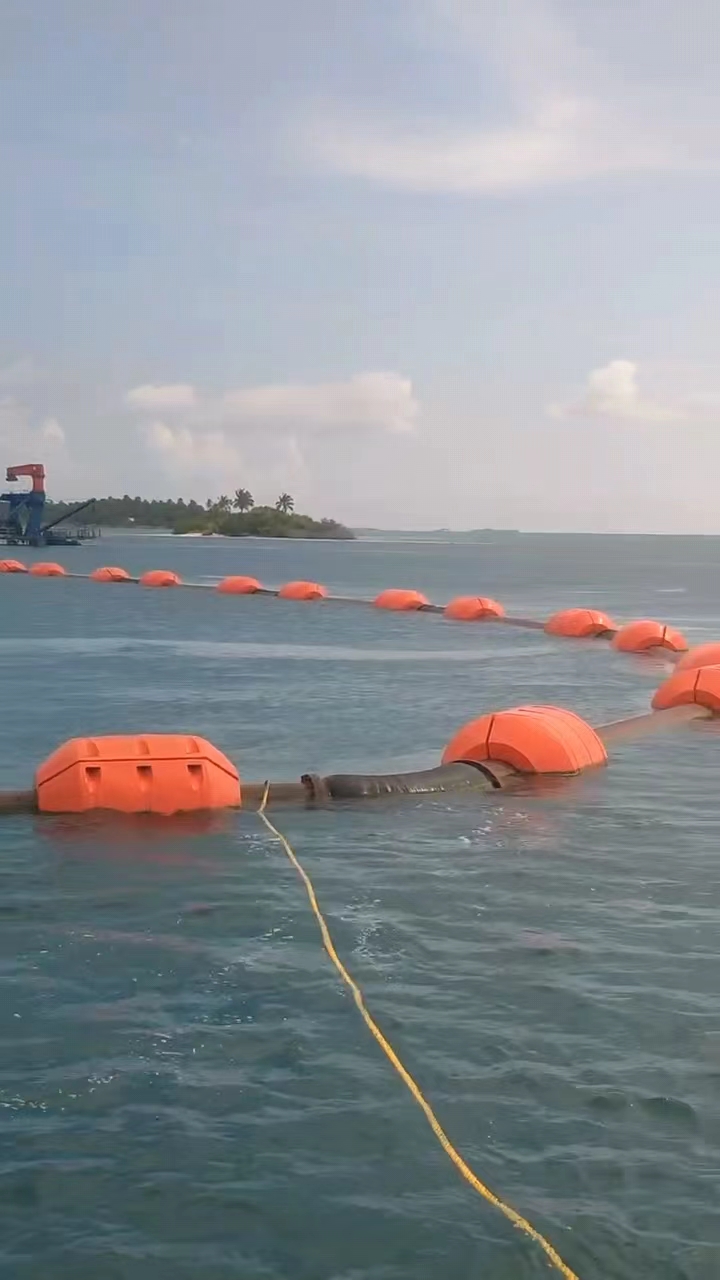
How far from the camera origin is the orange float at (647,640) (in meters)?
37.6

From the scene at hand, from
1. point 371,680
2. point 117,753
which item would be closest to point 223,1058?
point 117,753

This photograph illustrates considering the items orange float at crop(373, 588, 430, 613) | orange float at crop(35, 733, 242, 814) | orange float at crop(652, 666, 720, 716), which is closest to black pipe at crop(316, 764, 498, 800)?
orange float at crop(35, 733, 242, 814)

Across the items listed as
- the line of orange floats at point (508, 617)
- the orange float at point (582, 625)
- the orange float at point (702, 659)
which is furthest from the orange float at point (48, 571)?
the orange float at point (702, 659)

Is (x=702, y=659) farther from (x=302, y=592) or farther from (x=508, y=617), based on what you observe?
(x=302, y=592)

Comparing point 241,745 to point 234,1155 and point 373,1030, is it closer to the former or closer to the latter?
point 373,1030

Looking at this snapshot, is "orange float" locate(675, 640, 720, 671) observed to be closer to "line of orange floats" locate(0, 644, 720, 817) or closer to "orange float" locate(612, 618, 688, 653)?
"line of orange floats" locate(0, 644, 720, 817)

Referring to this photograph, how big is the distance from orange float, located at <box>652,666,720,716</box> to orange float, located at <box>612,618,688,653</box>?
13041 mm

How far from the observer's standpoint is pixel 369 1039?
833cm

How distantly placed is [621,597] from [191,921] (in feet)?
251

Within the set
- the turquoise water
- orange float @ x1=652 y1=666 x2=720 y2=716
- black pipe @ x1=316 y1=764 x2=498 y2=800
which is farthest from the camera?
orange float @ x1=652 y1=666 x2=720 y2=716

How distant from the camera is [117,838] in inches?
539

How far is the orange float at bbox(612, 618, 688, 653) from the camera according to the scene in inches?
1480

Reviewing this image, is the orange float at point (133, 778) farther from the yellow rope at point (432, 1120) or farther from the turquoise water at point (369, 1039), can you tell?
the yellow rope at point (432, 1120)

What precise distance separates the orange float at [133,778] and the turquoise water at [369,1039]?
483 millimetres
